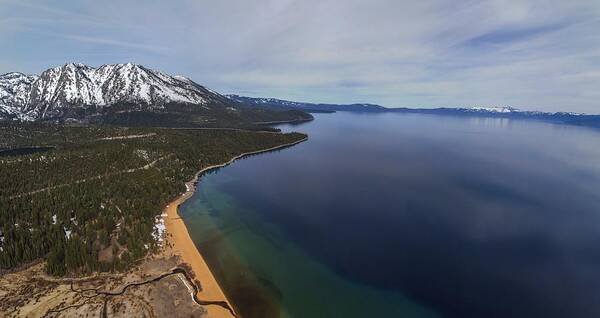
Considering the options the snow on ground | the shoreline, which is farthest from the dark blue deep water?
the snow on ground

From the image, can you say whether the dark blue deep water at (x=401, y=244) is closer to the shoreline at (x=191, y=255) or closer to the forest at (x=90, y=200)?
the shoreline at (x=191, y=255)

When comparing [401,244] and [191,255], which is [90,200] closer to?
[191,255]

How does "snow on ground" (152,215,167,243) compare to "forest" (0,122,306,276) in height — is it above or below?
below

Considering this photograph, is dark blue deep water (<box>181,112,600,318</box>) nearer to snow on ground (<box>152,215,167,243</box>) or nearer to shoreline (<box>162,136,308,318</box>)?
shoreline (<box>162,136,308,318</box>)

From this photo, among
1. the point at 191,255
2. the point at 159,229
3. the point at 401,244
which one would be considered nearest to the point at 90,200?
the point at 159,229

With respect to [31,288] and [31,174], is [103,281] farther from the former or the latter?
[31,174]

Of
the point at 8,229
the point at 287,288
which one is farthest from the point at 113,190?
the point at 287,288
